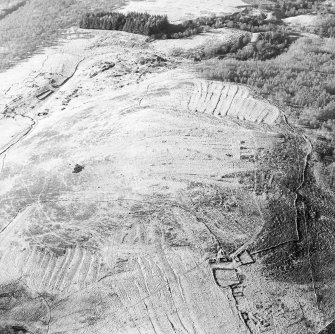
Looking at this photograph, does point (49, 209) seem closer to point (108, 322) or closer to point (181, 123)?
point (108, 322)

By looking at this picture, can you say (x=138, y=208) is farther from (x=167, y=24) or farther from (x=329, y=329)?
(x=167, y=24)

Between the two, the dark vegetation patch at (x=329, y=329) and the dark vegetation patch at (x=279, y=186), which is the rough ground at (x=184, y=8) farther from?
the dark vegetation patch at (x=329, y=329)

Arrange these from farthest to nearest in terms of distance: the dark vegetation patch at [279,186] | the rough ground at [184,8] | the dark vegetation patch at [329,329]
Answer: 1. the rough ground at [184,8]
2. the dark vegetation patch at [279,186]
3. the dark vegetation patch at [329,329]

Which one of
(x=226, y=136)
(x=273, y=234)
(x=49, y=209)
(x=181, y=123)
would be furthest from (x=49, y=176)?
(x=273, y=234)

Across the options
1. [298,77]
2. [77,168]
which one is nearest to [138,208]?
[77,168]

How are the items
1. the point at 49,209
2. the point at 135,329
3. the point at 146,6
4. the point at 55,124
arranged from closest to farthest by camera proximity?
the point at 135,329 → the point at 49,209 → the point at 55,124 → the point at 146,6

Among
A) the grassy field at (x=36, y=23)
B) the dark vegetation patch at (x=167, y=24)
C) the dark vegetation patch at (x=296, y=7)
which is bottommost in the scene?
the dark vegetation patch at (x=296, y=7)

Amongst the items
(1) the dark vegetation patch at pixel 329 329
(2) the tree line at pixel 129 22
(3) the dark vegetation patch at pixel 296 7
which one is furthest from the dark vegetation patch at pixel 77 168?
(3) the dark vegetation patch at pixel 296 7
